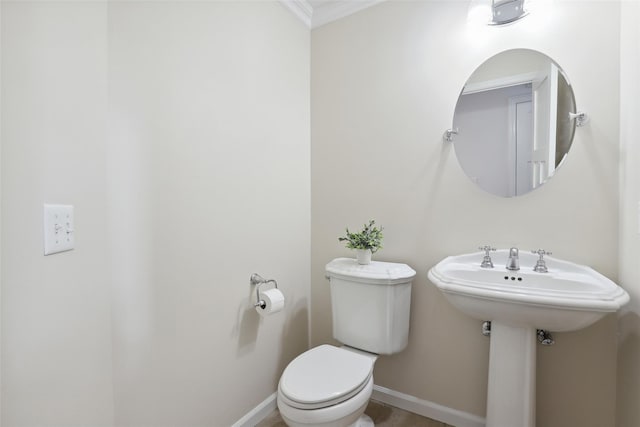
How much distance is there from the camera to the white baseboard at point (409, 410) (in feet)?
5.03

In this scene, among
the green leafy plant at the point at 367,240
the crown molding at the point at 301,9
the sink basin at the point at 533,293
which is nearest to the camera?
the sink basin at the point at 533,293

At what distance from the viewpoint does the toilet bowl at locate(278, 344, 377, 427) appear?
→ 1139mm

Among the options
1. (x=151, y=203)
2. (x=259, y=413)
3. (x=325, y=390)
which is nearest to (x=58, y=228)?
(x=151, y=203)

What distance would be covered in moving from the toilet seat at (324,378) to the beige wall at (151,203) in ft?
1.12

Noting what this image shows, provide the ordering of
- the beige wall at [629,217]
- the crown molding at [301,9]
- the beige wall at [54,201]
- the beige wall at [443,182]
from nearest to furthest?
the beige wall at [54,201] < the beige wall at [629,217] < the beige wall at [443,182] < the crown molding at [301,9]

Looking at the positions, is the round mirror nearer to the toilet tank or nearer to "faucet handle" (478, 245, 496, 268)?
"faucet handle" (478, 245, 496, 268)

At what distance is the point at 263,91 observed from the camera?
161cm

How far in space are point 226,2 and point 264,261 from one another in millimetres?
1258

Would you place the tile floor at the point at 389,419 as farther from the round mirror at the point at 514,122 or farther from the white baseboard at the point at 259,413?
the round mirror at the point at 514,122

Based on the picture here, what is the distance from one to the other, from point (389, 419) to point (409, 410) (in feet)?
0.46

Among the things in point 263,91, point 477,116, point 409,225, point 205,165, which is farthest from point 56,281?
point 477,116

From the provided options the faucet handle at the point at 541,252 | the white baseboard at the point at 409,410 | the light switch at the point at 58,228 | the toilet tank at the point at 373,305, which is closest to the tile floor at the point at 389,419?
the white baseboard at the point at 409,410

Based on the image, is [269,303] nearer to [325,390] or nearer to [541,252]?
[325,390]

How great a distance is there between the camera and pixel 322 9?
1.90 metres
